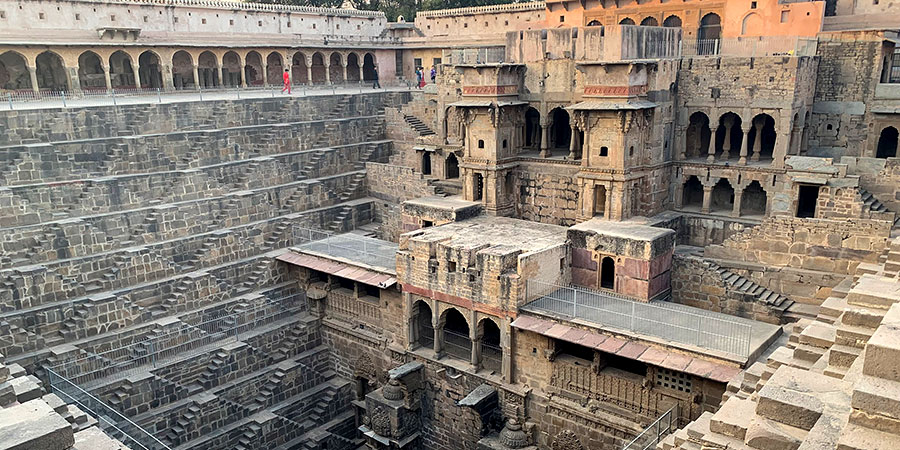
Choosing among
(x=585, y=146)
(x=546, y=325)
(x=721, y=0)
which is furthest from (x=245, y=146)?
(x=721, y=0)

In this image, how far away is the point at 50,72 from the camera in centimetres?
3616

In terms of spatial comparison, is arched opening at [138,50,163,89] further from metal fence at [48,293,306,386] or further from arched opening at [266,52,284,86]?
metal fence at [48,293,306,386]

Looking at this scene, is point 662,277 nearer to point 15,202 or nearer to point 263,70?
point 15,202

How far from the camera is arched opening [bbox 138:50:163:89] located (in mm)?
40000

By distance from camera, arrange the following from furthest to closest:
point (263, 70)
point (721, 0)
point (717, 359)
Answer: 1. point (263, 70)
2. point (721, 0)
3. point (717, 359)

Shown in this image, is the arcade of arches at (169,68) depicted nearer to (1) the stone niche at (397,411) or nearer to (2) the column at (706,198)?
(1) the stone niche at (397,411)

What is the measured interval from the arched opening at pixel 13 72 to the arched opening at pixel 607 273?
105ft

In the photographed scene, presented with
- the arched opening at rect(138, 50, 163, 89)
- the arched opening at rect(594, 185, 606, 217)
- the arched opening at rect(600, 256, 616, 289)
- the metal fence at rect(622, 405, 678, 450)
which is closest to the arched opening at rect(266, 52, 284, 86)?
the arched opening at rect(138, 50, 163, 89)

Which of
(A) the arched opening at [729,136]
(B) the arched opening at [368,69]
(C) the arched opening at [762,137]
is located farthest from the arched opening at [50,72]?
(C) the arched opening at [762,137]

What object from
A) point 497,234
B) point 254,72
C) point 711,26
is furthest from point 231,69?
point 711,26

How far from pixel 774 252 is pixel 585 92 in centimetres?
848

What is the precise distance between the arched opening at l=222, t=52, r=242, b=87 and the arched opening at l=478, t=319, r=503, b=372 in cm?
2808

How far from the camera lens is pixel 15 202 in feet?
72.1

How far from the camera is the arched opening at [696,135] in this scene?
26625 mm
